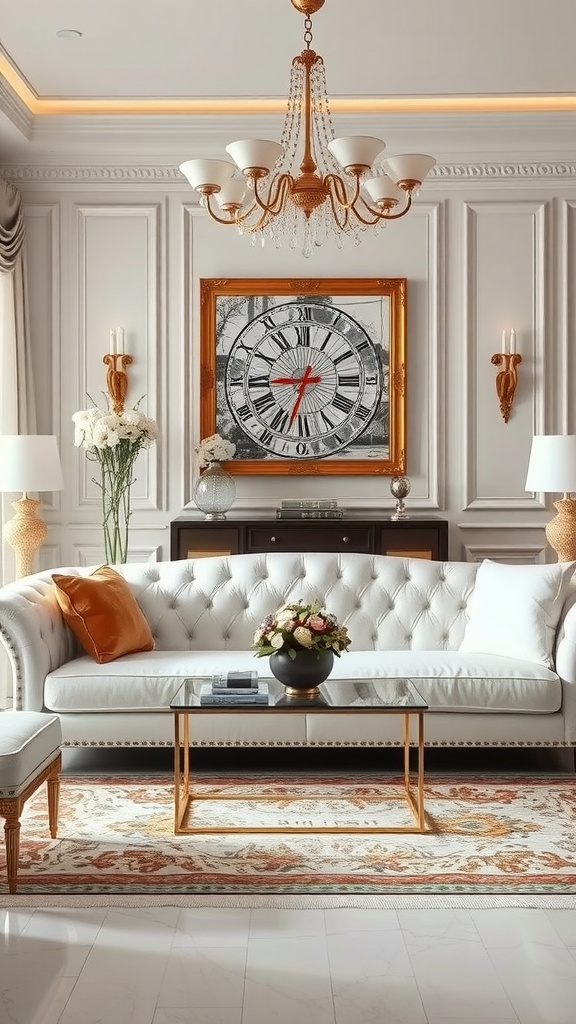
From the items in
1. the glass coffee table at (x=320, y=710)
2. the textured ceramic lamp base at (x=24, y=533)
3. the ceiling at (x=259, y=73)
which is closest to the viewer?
the glass coffee table at (x=320, y=710)

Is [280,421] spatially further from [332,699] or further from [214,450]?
[332,699]

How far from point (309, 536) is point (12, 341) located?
1.90 m

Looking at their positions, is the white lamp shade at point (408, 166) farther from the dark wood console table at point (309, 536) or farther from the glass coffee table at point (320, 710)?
the dark wood console table at point (309, 536)

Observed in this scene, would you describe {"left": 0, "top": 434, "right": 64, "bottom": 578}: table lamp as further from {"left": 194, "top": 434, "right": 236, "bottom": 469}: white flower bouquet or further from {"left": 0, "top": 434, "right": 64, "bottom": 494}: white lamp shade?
{"left": 194, "top": 434, "right": 236, "bottom": 469}: white flower bouquet

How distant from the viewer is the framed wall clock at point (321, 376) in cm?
580

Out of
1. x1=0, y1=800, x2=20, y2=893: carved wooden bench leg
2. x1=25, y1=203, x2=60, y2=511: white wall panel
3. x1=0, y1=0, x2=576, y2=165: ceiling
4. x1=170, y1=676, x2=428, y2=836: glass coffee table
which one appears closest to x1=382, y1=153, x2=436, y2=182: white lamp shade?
x1=0, y1=0, x2=576, y2=165: ceiling

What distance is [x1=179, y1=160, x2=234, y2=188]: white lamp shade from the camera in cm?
357

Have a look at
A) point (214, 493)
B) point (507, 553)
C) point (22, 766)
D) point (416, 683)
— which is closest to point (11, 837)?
point (22, 766)

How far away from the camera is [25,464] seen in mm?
4902

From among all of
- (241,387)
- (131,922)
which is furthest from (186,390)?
(131,922)

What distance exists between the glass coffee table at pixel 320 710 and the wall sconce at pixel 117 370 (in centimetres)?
247

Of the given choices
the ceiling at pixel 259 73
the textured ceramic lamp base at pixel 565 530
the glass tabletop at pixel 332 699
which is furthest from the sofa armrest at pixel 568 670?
the ceiling at pixel 259 73

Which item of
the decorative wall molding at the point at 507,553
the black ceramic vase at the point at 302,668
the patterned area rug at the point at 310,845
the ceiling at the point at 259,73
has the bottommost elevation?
the patterned area rug at the point at 310,845

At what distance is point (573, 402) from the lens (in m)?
5.83
